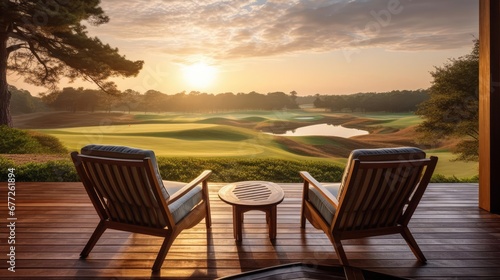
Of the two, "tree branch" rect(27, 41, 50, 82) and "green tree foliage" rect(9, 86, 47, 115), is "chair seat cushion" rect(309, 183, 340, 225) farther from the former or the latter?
"tree branch" rect(27, 41, 50, 82)

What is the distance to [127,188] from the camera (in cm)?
225

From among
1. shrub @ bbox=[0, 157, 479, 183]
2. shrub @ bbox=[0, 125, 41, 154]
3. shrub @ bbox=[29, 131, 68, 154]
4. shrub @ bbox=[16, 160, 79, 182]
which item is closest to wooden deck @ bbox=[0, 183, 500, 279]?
shrub @ bbox=[16, 160, 79, 182]

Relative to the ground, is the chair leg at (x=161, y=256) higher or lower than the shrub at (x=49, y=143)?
lower

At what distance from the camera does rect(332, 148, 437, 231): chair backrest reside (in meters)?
2.10

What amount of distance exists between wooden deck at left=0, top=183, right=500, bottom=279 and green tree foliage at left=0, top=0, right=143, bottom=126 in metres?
4.95

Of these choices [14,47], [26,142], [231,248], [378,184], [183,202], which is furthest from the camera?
[14,47]

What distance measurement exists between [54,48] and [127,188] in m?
7.25

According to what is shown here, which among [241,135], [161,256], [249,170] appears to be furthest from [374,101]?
[161,256]

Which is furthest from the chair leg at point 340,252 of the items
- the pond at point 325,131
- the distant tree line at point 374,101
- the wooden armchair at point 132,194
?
the pond at point 325,131

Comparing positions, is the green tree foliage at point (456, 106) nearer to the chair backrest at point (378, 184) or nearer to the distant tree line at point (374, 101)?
the distant tree line at point (374, 101)

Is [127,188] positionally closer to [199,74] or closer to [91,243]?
[91,243]

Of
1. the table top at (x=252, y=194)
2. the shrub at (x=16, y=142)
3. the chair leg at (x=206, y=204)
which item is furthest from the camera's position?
the shrub at (x=16, y=142)

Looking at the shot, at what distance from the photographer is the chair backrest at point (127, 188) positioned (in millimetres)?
2148

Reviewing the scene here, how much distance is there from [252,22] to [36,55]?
5.52 meters
